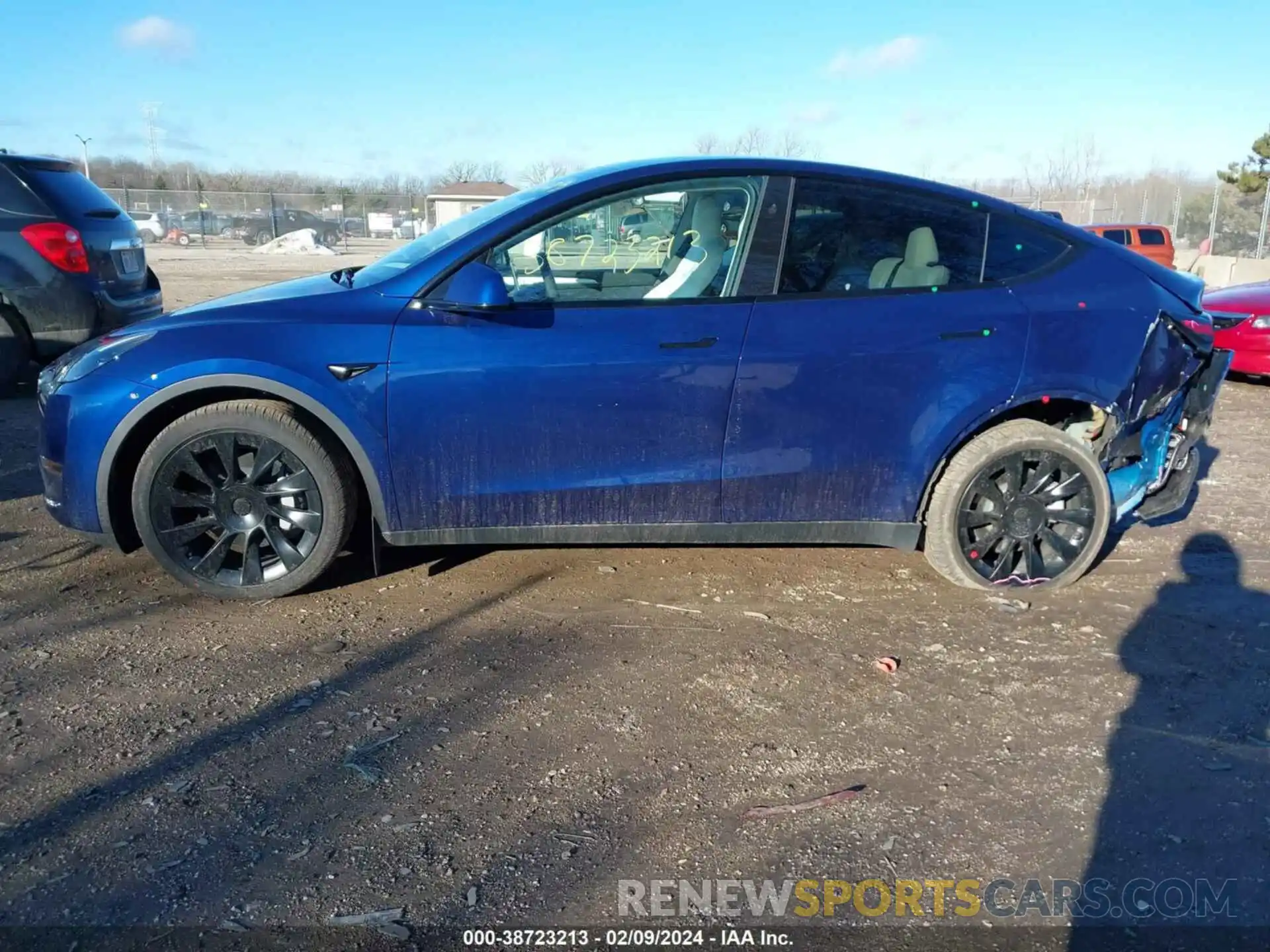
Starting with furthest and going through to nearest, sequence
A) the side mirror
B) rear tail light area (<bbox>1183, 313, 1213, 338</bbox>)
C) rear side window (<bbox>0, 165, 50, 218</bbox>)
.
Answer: rear side window (<bbox>0, 165, 50, 218</bbox>)
rear tail light area (<bbox>1183, 313, 1213, 338</bbox>)
the side mirror

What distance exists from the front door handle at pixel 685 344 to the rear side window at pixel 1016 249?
1215mm

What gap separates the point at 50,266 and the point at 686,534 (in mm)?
5532

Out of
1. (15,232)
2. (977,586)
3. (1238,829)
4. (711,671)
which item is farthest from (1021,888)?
(15,232)

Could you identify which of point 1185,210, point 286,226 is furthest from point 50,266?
point 286,226

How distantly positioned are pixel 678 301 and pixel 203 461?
194 cm

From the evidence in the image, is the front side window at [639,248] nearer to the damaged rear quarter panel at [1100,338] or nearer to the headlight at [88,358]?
the damaged rear quarter panel at [1100,338]

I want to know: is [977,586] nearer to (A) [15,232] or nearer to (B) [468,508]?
(B) [468,508]

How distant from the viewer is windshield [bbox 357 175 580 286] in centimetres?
376

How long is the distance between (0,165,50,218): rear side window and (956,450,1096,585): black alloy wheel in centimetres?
657

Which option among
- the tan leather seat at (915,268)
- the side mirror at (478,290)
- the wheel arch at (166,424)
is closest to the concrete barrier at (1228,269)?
the tan leather seat at (915,268)

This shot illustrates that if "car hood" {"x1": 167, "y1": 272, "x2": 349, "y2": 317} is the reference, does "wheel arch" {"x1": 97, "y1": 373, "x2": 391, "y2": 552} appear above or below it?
below

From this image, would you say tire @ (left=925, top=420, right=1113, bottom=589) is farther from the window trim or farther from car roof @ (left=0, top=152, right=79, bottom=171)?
car roof @ (left=0, top=152, right=79, bottom=171)

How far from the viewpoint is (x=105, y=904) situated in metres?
2.20

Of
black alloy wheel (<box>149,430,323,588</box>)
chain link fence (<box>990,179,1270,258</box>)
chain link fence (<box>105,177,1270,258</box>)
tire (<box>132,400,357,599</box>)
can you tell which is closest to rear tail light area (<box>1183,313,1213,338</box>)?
tire (<box>132,400,357,599</box>)
